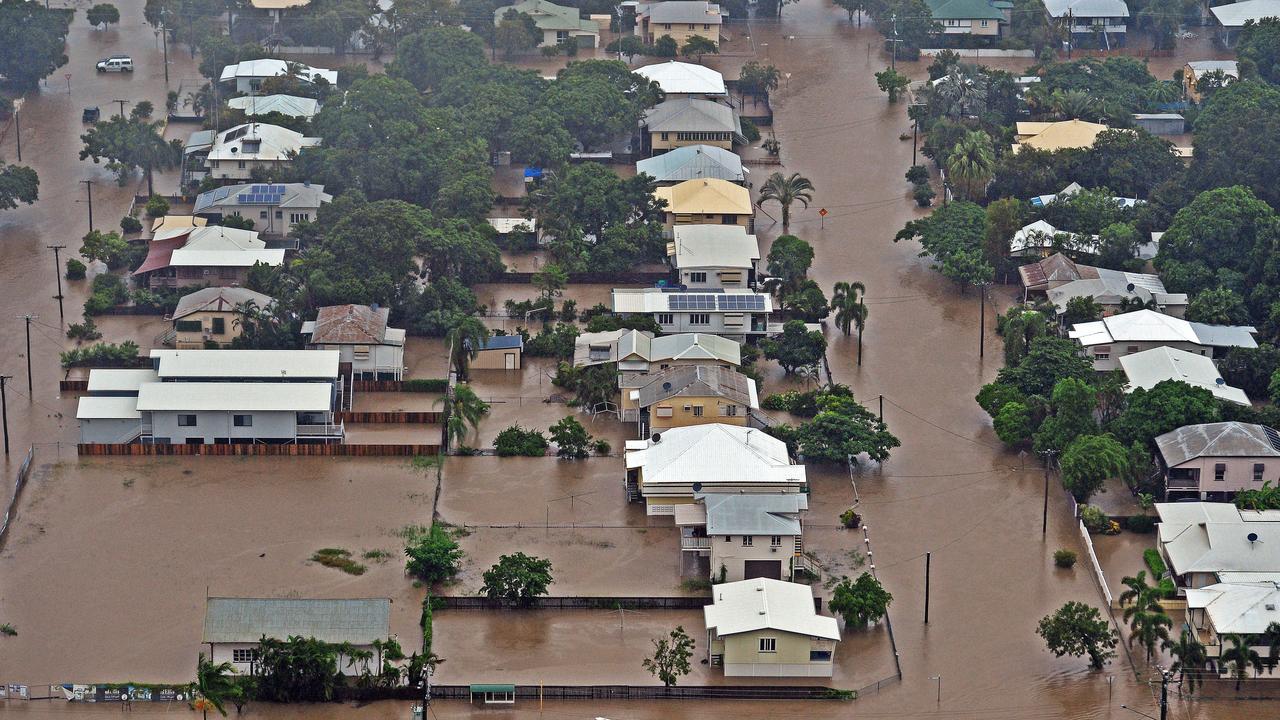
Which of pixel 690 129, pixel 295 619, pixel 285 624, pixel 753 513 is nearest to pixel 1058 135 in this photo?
pixel 690 129

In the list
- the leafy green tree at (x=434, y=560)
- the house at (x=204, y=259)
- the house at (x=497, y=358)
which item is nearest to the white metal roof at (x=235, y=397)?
the house at (x=497, y=358)

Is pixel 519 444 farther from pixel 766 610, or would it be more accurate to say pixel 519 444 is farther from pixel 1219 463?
pixel 1219 463

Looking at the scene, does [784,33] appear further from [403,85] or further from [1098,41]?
[403,85]

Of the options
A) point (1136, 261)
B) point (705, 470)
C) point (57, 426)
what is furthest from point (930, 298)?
point (57, 426)

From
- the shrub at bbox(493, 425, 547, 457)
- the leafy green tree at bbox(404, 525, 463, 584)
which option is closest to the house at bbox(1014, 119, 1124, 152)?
the shrub at bbox(493, 425, 547, 457)

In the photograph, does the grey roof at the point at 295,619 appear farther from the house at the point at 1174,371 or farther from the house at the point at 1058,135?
the house at the point at 1058,135

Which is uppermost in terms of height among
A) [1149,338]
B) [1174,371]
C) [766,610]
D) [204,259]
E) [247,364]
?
[204,259]
